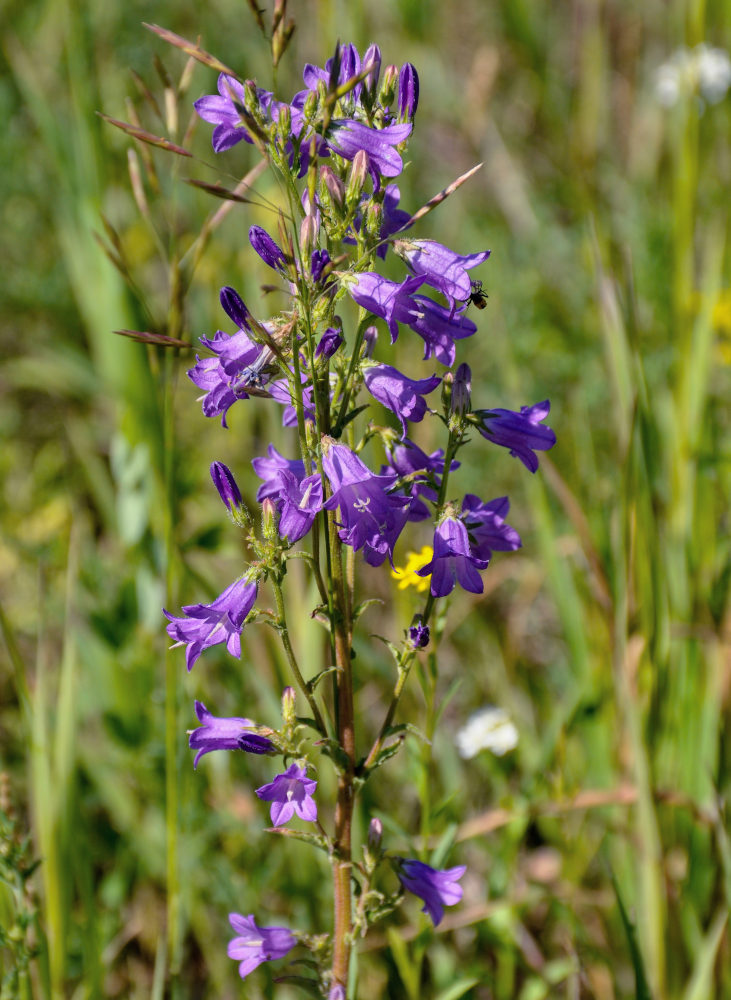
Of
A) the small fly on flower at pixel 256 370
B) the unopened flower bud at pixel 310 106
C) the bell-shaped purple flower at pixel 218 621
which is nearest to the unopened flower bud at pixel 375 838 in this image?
the bell-shaped purple flower at pixel 218 621

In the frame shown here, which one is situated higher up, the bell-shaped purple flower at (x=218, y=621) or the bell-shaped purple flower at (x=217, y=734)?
the bell-shaped purple flower at (x=218, y=621)

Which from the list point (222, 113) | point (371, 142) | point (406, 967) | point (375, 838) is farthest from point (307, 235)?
point (406, 967)

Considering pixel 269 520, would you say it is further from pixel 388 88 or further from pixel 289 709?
pixel 388 88

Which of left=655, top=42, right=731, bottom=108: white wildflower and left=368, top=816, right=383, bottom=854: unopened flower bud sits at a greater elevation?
left=655, top=42, right=731, bottom=108: white wildflower

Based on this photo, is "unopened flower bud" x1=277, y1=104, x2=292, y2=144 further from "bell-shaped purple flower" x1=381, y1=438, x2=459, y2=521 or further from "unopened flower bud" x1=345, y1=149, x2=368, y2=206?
"bell-shaped purple flower" x1=381, y1=438, x2=459, y2=521

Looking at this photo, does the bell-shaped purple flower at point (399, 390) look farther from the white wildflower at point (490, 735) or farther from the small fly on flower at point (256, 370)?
the white wildflower at point (490, 735)

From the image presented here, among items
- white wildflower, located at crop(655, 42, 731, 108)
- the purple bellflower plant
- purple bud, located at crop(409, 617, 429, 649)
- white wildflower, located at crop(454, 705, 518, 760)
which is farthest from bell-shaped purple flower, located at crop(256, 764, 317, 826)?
white wildflower, located at crop(655, 42, 731, 108)

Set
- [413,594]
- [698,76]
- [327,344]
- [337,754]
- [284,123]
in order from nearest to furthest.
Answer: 1. [284,123]
2. [327,344]
3. [337,754]
4. [413,594]
5. [698,76]

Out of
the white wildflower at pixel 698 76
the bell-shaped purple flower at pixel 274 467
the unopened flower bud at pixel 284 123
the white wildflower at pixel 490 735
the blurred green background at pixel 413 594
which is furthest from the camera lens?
the white wildflower at pixel 698 76
